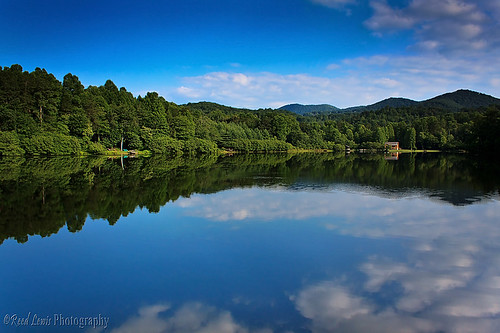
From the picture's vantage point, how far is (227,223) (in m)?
12.9

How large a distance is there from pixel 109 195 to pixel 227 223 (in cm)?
802

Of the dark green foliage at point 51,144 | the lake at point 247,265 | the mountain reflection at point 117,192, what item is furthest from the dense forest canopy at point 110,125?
the lake at point 247,265

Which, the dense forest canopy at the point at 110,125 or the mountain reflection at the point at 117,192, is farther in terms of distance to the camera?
the dense forest canopy at the point at 110,125

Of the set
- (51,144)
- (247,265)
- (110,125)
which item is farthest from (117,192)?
(110,125)

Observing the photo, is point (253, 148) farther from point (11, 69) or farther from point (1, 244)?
point (1, 244)

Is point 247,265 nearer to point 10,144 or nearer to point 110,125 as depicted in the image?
point 10,144

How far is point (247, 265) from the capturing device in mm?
8664

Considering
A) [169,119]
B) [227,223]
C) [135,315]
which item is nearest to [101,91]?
[169,119]

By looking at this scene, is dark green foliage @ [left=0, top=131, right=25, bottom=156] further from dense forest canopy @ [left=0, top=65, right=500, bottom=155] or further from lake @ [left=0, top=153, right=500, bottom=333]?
lake @ [left=0, top=153, right=500, bottom=333]

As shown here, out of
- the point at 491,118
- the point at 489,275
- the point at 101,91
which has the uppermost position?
the point at 101,91

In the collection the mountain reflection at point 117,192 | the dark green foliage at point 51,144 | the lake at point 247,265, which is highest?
the dark green foliage at point 51,144

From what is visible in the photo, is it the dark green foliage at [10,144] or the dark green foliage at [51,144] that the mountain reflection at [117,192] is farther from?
the dark green foliage at [51,144]

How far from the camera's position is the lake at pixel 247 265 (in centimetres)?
628

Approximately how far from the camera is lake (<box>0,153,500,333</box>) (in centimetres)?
628
